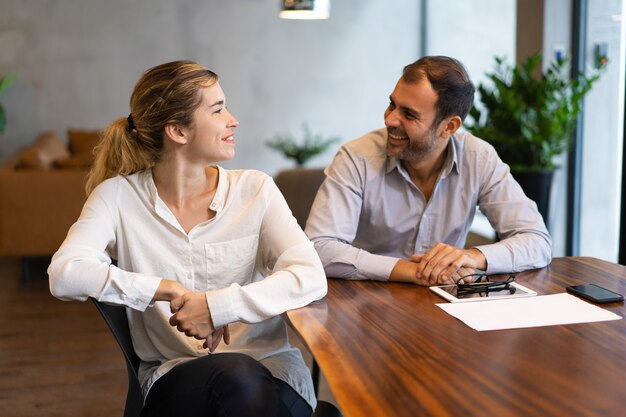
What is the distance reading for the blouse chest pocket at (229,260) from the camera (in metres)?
1.86

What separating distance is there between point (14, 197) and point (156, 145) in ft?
12.2

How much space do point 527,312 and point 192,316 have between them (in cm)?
73

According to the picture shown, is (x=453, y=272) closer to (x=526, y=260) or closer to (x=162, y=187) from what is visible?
(x=526, y=260)

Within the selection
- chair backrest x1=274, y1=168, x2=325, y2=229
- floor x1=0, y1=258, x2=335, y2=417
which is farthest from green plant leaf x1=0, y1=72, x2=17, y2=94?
chair backrest x1=274, y1=168, x2=325, y2=229

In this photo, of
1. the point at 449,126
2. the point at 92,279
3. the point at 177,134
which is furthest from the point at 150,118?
the point at 449,126

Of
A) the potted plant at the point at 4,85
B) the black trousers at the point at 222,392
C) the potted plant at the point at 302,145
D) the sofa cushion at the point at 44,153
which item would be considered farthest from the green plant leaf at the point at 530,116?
the potted plant at the point at 4,85

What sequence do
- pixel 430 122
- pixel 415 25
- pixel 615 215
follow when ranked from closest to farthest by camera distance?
pixel 430 122
pixel 615 215
pixel 415 25

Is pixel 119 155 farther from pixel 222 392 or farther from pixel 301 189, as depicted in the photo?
pixel 301 189

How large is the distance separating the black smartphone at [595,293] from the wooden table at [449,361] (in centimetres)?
3

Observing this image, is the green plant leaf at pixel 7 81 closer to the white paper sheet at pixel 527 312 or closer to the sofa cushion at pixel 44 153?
the sofa cushion at pixel 44 153

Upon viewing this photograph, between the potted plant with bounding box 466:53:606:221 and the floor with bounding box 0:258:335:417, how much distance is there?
1628 millimetres

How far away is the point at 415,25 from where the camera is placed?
9.16m

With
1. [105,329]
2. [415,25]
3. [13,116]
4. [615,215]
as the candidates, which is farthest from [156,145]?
[415,25]

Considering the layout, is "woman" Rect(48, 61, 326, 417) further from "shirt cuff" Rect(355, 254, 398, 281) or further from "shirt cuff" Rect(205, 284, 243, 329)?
"shirt cuff" Rect(355, 254, 398, 281)
